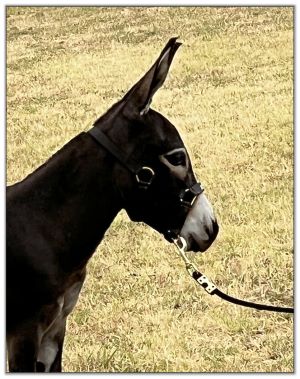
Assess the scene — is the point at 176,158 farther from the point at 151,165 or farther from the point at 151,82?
the point at 151,82

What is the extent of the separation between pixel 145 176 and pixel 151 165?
2.6 inches

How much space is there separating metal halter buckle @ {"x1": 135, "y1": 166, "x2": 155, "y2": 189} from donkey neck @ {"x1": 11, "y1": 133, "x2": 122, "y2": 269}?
14cm

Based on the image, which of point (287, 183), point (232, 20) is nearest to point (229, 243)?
point (287, 183)

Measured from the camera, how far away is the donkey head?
3.64 metres

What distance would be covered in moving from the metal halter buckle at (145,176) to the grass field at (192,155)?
2115 mm

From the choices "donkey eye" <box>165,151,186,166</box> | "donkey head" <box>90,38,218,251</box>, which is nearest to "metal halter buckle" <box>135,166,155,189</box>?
"donkey head" <box>90,38,218,251</box>

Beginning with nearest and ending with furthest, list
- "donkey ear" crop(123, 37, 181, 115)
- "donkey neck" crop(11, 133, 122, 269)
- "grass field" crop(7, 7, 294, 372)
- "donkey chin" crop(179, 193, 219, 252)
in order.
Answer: "donkey ear" crop(123, 37, 181, 115) < "donkey neck" crop(11, 133, 122, 269) < "donkey chin" crop(179, 193, 219, 252) < "grass field" crop(7, 7, 294, 372)

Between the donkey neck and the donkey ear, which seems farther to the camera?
the donkey neck

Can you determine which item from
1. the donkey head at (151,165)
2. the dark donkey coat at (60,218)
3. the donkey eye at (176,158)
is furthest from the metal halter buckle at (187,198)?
the dark donkey coat at (60,218)

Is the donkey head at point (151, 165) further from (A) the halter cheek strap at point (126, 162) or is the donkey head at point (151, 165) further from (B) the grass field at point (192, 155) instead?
(B) the grass field at point (192, 155)

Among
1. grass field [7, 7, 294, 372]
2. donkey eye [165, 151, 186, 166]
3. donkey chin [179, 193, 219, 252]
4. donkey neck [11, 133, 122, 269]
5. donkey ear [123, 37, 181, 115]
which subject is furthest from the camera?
grass field [7, 7, 294, 372]

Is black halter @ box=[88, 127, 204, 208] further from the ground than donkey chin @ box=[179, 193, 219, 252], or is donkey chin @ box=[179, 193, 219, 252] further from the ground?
black halter @ box=[88, 127, 204, 208]

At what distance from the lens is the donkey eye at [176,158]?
372 centimetres

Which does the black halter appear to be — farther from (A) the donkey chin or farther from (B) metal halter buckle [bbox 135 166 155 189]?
(A) the donkey chin
